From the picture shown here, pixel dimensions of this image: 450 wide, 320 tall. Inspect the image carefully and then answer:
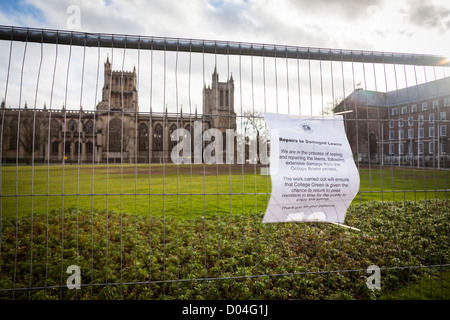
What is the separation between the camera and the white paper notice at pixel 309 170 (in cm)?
267

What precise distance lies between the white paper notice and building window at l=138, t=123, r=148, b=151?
47.0m

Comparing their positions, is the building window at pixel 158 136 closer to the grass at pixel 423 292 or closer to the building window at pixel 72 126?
the building window at pixel 72 126

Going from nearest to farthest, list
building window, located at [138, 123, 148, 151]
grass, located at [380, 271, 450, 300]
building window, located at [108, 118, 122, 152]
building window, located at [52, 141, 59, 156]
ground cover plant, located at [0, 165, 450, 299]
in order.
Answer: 1. ground cover plant, located at [0, 165, 450, 299]
2. grass, located at [380, 271, 450, 300]
3. building window, located at [108, 118, 122, 152]
4. building window, located at [52, 141, 59, 156]
5. building window, located at [138, 123, 148, 151]

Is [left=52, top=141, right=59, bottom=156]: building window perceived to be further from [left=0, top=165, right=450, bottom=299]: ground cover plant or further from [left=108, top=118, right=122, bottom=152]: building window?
[left=0, top=165, right=450, bottom=299]: ground cover plant

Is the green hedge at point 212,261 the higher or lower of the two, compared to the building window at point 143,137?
lower

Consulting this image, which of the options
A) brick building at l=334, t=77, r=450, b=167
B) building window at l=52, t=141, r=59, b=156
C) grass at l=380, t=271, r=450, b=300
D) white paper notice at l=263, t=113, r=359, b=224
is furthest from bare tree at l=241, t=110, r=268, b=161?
building window at l=52, t=141, r=59, b=156

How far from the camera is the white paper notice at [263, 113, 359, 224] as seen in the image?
8.76 feet

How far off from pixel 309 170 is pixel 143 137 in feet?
167

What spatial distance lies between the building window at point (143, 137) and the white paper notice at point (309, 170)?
46995mm

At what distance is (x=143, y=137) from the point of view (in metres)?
50.6

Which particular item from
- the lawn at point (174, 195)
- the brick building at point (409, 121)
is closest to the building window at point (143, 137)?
the lawn at point (174, 195)

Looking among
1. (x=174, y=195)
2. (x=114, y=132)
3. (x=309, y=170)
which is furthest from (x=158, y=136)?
(x=309, y=170)
